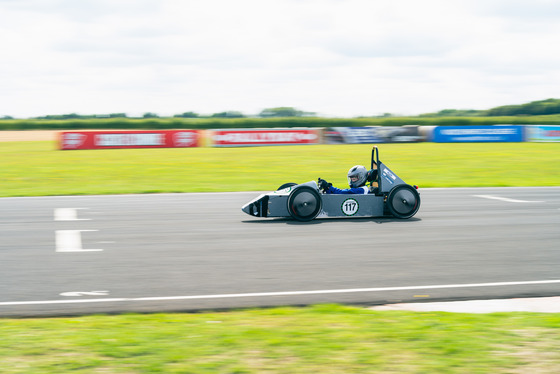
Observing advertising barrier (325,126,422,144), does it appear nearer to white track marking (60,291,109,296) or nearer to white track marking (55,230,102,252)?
white track marking (55,230,102,252)

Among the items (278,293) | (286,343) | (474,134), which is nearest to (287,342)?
(286,343)

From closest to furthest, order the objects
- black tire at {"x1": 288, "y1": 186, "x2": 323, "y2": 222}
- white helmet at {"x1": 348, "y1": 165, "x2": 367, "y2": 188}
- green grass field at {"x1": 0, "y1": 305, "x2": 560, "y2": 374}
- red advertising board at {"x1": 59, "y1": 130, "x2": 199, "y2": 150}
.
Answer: green grass field at {"x1": 0, "y1": 305, "x2": 560, "y2": 374}, black tire at {"x1": 288, "y1": 186, "x2": 323, "y2": 222}, white helmet at {"x1": 348, "y1": 165, "x2": 367, "y2": 188}, red advertising board at {"x1": 59, "y1": 130, "x2": 199, "y2": 150}

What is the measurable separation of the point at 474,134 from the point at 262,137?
14.2 m

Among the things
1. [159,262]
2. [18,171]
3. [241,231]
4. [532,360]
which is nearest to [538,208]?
[241,231]

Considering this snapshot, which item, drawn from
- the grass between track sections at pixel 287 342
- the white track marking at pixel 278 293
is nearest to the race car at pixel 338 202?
the white track marking at pixel 278 293

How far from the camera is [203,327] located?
527cm

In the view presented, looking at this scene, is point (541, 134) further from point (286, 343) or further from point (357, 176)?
point (286, 343)

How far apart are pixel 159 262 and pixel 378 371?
4555 mm

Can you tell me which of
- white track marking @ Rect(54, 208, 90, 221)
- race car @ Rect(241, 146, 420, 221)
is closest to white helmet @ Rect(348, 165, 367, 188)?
race car @ Rect(241, 146, 420, 221)

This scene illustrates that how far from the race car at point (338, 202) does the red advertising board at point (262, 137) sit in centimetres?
2637

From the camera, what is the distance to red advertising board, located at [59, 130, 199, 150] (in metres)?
37.1

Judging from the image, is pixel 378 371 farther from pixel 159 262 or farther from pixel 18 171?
pixel 18 171

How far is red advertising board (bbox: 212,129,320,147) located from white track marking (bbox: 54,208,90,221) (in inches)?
955

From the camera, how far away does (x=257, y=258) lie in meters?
8.36
